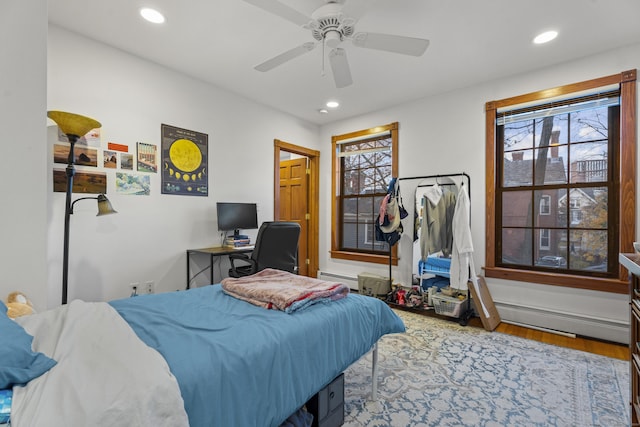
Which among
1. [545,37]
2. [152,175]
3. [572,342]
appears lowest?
[572,342]

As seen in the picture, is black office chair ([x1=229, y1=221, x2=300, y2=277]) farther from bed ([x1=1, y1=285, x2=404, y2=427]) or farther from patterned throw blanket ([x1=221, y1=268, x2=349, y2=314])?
bed ([x1=1, y1=285, x2=404, y2=427])

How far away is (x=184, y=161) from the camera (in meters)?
3.24

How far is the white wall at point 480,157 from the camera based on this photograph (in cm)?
273

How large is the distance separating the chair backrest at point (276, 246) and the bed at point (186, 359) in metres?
1.22

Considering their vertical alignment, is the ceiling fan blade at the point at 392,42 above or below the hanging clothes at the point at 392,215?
above

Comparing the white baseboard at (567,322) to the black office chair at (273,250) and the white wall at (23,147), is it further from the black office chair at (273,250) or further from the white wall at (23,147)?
the white wall at (23,147)

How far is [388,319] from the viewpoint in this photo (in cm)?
183

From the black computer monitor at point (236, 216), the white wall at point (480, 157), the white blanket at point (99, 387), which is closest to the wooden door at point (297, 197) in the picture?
the white wall at point (480, 157)

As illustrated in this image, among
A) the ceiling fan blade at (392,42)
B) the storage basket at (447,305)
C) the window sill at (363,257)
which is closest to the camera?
the ceiling fan blade at (392,42)

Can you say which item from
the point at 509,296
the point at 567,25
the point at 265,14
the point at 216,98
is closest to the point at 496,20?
the point at 567,25

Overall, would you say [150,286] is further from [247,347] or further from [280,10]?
[280,10]

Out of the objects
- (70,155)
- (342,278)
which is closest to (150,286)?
(70,155)

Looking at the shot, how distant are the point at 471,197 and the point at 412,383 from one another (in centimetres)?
227

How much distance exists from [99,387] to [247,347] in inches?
18.1
